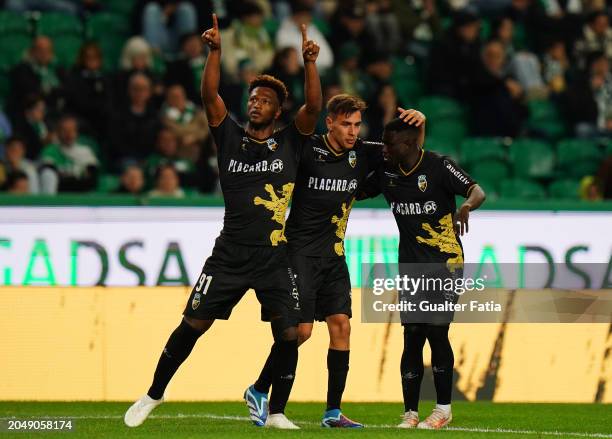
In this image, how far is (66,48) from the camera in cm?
1602

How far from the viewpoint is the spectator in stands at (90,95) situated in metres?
14.8

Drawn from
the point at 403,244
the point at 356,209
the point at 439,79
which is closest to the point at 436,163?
the point at 403,244

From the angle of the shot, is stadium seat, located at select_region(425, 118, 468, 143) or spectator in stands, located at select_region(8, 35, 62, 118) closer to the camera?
spectator in stands, located at select_region(8, 35, 62, 118)

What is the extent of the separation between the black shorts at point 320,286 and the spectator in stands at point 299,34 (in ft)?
24.6

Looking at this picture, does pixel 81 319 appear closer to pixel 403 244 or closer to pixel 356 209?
pixel 356 209

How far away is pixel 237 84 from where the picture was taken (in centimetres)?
1530

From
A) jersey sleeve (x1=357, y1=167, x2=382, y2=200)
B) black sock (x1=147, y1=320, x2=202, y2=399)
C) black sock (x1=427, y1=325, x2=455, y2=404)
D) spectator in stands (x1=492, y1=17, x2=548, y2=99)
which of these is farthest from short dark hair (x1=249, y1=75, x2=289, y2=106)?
spectator in stands (x1=492, y1=17, x2=548, y2=99)

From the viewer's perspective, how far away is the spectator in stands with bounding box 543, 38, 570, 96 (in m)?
17.9

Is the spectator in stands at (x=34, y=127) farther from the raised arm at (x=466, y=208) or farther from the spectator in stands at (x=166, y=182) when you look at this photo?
the raised arm at (x=466, y=208)

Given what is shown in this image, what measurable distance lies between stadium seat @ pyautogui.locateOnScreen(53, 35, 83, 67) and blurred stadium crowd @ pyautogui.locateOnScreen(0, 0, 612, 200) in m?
0.02

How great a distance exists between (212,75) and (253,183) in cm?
72

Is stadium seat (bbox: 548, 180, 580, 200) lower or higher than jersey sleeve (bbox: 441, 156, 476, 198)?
lower

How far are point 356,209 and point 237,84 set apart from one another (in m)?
4.10

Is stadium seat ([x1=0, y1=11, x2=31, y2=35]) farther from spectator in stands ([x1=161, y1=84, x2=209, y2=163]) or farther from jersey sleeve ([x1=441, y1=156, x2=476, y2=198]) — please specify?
jersey sleeve ([x1=441, y1=156, x2=476, y2=198])
